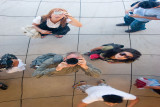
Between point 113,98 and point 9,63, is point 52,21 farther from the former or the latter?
point 113,98

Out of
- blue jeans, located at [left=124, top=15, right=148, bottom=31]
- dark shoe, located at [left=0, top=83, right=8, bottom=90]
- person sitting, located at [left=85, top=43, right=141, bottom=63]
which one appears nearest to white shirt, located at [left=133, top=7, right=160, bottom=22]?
blue jeans, located at [left=124, top=15, right=148, bottom=31]

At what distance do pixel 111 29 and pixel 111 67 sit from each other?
4.24 feet

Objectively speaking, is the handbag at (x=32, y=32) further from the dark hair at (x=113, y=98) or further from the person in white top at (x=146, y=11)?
the person in white top at (x=146, y=11)

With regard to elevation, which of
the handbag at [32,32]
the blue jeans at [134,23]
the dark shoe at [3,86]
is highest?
the blue jeans at [134,23]

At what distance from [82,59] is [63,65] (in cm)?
39

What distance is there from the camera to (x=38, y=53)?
4.91 meters

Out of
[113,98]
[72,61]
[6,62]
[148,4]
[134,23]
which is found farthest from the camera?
[134,23]

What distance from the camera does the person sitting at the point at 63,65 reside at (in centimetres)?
354

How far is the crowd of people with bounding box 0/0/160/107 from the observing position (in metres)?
3.55

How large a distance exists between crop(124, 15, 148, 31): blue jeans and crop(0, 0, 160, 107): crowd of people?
0.81 feet

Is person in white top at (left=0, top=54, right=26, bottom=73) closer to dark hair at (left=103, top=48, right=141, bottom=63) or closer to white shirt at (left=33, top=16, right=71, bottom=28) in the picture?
white shirt at (left=33, top=16, right=71, bottom=28)

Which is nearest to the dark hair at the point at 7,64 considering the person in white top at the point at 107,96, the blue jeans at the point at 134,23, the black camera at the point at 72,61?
the black camera at the point at 72,61

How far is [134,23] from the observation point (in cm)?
502

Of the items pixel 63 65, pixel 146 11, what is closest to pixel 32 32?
pixel 63 65
